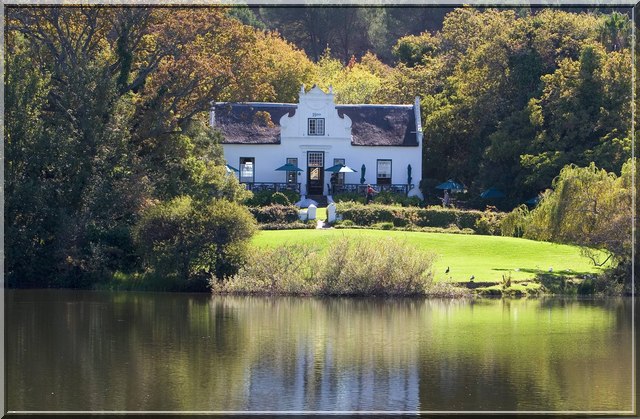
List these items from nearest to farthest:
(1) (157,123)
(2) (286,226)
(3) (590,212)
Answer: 1. (3) (590,212)
2. (1) (157,123)
3. (2) (286,226)

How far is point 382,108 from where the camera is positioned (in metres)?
62.9

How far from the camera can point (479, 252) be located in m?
42.2

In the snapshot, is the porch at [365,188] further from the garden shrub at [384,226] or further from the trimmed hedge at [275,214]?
the trimmed hedge at [275,214]

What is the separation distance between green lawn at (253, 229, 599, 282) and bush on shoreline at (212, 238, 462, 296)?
1567mm

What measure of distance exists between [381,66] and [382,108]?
21.5m

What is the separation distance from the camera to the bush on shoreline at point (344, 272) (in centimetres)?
3647

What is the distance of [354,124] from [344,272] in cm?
2662

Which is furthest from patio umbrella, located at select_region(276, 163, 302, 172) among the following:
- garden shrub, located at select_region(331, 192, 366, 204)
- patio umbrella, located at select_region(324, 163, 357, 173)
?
garden shrub, located at select_region(331, 192, 366, 204)

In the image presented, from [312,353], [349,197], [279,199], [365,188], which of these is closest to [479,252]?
[279,199]

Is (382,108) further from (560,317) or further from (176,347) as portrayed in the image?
(176,347)

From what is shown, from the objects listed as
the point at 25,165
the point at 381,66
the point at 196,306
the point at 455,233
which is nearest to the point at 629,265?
the point at 455,233

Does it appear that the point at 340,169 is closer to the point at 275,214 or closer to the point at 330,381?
the point at 275,214

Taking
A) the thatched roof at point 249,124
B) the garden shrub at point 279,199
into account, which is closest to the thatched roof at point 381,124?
the thatched roof at point 249,124

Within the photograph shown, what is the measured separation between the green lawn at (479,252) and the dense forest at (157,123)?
11.7 ft
